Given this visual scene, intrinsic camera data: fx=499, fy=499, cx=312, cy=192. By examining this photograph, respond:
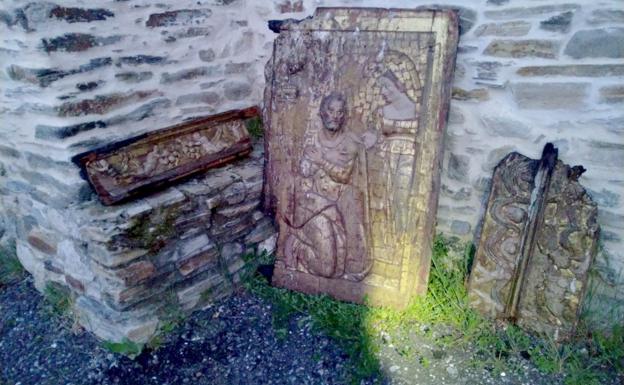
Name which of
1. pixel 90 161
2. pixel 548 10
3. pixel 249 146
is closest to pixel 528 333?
pixel 548 10

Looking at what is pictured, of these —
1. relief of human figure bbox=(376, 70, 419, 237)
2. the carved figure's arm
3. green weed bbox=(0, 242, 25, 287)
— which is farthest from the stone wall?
the carved figure's arm

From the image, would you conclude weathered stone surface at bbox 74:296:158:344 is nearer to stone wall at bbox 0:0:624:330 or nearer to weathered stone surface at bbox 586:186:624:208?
stone wall at bbox 0:0:624:330

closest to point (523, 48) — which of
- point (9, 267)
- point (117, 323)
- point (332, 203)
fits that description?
point (332, 203)

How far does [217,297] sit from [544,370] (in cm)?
185

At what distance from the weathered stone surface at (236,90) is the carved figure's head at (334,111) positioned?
861 millimetres

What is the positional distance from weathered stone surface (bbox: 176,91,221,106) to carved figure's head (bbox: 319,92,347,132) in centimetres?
86

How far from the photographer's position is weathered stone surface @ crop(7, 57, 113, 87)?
2.40 m

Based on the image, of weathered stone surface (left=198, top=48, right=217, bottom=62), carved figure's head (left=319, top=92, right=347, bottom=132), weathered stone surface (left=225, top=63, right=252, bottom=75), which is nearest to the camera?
carved figure's head (left=319, top=92, right=347, bottom=132)

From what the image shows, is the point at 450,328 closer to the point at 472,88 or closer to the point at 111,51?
the point at 472,88

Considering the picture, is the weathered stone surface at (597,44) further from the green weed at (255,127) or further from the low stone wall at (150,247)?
the green weed at (255,127)

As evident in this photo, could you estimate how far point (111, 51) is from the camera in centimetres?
260

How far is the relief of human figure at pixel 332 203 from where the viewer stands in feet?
9.07

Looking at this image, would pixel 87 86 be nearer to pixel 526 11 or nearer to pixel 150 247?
pixel 150 247

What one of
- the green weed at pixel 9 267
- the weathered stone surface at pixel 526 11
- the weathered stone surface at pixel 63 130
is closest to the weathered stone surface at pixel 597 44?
the weathered stone surface at pixel 526 11
